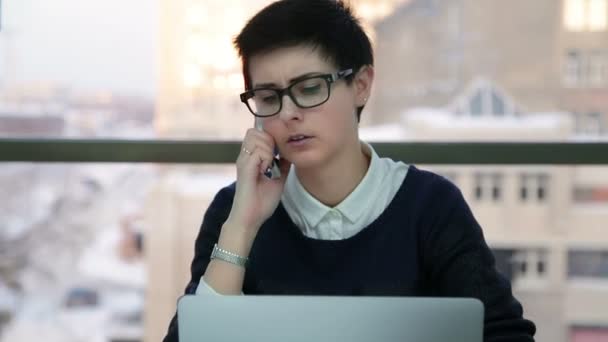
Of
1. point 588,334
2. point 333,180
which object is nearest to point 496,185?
point 588,334

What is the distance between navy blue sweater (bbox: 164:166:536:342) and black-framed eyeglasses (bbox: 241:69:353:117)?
0.77 feet

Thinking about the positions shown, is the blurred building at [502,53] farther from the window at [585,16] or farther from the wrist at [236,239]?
the wrist at [236,239]

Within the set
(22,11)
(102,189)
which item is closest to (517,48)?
(102,189)

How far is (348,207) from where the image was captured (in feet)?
4.33

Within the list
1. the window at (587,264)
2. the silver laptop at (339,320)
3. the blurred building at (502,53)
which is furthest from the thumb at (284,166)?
the window at (587,264)

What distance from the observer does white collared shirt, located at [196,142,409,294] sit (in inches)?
52.0

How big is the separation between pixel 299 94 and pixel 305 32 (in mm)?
113

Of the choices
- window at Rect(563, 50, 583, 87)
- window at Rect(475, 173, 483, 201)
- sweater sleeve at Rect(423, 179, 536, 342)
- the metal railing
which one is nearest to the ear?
sweater sleeve at Rect(423, 179, 536, 342)

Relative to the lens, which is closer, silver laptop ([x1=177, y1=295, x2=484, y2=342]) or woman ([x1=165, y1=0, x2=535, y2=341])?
silver laptop ([x1=177, y1=295, x2=484, y2=342])

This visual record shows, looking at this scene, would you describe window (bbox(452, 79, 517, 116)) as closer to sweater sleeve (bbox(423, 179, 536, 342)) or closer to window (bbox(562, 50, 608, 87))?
window (bbox(562, 50, 608, 87))

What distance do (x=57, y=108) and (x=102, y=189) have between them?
0.35 meters

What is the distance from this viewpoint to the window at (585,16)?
279 cm

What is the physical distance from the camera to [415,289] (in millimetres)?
1287

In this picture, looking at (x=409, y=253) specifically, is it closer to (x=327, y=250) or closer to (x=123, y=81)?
(x=327, y=250)
